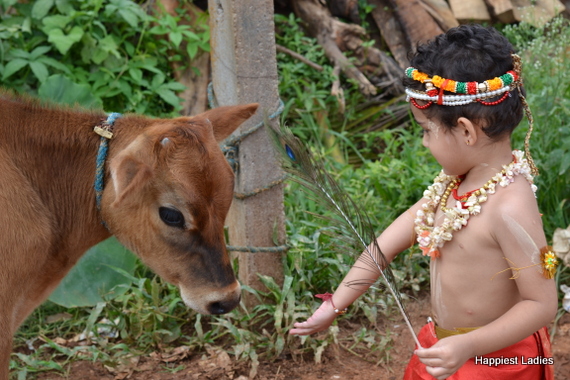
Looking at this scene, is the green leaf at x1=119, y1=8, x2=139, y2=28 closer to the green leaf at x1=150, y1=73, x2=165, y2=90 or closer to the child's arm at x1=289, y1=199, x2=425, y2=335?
the green leaf at x1=150, y1=73, x2=165, y2=90

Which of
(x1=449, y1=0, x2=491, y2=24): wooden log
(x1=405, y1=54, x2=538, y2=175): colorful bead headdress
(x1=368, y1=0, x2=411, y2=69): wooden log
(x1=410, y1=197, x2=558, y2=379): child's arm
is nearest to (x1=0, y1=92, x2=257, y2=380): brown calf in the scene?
(x1=405, y1=54, x2=538, y2=175): colorful bead headdress

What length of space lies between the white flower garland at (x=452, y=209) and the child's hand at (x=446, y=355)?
406 millimetres

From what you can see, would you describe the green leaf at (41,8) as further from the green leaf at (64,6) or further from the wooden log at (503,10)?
the wooden log at (503,10)

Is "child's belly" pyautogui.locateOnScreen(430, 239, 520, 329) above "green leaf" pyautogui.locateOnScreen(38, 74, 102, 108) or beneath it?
beneath

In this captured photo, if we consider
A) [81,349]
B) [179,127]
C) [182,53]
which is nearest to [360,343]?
[81,349]

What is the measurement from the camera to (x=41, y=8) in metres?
5.60

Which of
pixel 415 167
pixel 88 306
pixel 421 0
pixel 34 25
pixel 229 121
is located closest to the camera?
pixel 229 121

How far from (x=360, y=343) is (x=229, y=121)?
1.66m

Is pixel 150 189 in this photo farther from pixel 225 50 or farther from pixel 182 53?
pixel 182 53

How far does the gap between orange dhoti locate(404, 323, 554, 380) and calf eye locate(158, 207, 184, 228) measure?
117 cm

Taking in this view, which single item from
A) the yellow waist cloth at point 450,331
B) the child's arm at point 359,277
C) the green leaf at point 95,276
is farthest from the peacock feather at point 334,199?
the green leaf at point 95,276

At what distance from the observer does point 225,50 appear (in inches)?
157

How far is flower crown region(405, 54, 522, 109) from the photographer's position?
2.36 m

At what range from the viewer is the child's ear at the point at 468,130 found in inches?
94.3
